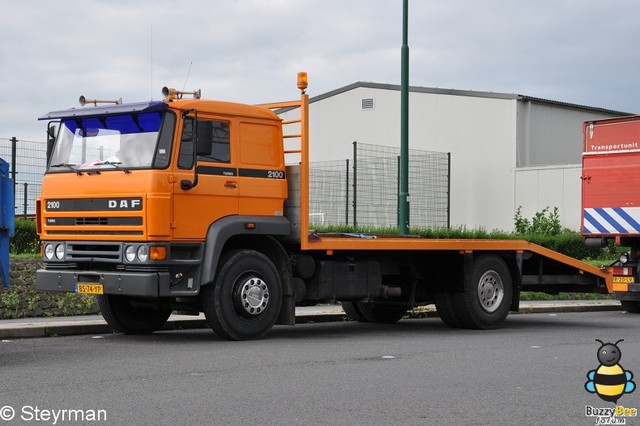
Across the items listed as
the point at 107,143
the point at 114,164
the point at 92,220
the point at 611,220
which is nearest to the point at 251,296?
the point at 92,220

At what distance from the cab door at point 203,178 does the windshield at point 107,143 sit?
0.33 m

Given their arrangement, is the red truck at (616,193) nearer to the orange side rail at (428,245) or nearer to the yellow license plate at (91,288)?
the orange side rail at (428,245)

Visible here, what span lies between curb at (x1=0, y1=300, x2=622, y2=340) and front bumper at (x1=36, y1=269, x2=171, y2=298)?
0.75 m

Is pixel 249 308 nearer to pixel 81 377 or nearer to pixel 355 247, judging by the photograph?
pixel 355 247

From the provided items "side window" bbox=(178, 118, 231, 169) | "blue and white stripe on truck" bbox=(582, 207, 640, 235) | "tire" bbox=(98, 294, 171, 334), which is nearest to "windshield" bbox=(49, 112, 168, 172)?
"side window" bbox=(178, 118, 231, 169)

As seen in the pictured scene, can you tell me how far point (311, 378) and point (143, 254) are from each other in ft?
→ 11.4

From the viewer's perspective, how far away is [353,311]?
16.9 m

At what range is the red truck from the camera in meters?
18.6

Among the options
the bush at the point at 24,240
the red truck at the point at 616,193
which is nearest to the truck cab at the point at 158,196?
the bush at the point at 24,240

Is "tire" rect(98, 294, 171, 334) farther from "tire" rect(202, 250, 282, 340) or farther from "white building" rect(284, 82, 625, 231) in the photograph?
"white building" rect(284, 82, 625, 231)

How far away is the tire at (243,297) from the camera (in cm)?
1271

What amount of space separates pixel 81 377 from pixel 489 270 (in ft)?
25.0

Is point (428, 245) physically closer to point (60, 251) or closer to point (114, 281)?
point (114, 281)

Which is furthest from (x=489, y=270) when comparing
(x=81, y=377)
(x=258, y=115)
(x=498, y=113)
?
(x=498, y=113)
